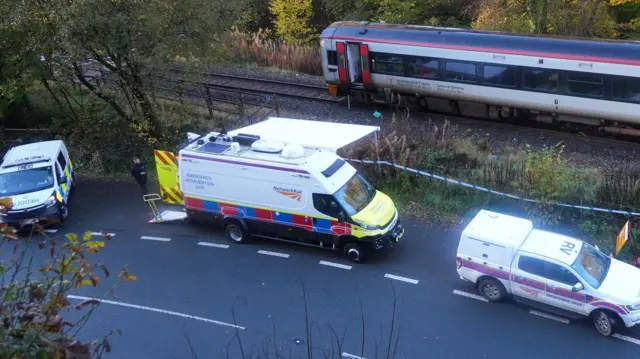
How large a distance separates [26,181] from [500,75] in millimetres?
13346

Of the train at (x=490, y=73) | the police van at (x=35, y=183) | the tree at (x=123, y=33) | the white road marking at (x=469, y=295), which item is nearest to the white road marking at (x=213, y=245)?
the police van at (x=35, y=183)

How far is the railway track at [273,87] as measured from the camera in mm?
22611

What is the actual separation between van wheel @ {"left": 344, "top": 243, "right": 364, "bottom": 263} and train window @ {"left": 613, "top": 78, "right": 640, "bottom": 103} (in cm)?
838

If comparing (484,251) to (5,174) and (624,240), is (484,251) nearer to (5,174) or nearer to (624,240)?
(624,240)

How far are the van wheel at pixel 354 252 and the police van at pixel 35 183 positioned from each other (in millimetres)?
7554

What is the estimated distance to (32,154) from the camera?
16922 millimetres

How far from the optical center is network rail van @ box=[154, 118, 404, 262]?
12.7 m

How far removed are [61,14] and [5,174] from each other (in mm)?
Result: 4462

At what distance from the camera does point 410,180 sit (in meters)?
15.7

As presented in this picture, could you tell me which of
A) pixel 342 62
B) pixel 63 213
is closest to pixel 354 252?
pixel 63 213

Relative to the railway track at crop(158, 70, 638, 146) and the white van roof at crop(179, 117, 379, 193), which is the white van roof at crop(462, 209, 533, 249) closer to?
the white van roof at crop(179, 117, 379, 193)

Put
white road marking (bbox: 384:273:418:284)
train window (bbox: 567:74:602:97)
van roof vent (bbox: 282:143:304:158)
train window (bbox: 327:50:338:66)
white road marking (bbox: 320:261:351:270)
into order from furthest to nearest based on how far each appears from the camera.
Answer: train window (bbox: 327:50:338:66), train window (bbox: 567:74:602:97), van roof vent (bbox: 282:143:304:158), white road marking (bbox: 320:261:351:270), white road marking (bbox: 384:273:418:284)

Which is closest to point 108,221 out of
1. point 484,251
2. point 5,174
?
point 5,174

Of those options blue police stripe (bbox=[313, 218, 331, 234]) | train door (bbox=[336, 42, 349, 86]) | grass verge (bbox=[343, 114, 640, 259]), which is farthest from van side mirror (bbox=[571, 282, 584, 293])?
train door (bbox=[336, 42, 349, 86])
